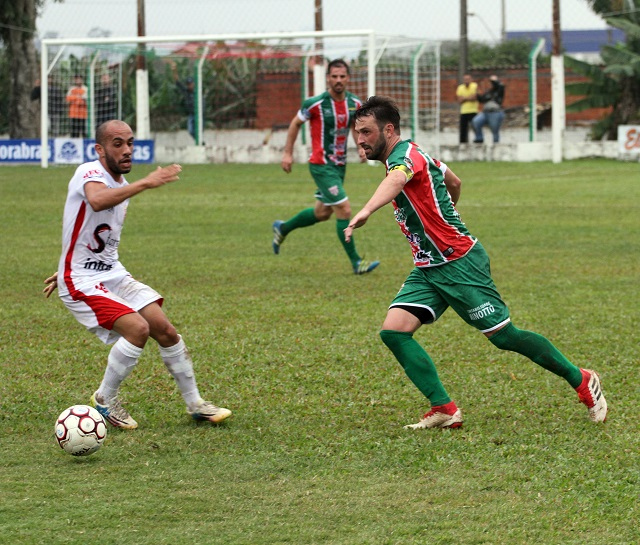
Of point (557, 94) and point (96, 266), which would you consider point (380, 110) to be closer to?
point (96, 266)

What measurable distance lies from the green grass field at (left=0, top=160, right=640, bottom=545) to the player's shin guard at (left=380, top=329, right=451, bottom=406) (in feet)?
0.65

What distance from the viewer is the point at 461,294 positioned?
18.3ft

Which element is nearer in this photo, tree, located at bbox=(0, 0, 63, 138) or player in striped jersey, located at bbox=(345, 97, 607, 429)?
player in striped jersey, located at bbox=(345, 97, 607, 429)

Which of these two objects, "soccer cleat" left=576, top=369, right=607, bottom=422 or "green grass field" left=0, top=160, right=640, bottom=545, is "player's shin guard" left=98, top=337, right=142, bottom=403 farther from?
"soccer cleat" left=576, top=369, right=607, bottom=422

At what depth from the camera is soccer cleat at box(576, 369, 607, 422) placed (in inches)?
225

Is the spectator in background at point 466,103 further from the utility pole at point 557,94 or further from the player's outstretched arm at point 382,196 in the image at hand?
the player's outstretched arm at point 382,196

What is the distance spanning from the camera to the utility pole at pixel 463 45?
117ft

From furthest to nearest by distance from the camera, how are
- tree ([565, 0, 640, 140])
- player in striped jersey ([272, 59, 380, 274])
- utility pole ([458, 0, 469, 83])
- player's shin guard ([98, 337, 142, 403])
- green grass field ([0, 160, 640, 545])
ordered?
utility pole ([458, 0, 469, 83]), tree ([565, 0, 640, 140]), player in striped jersey ([272, 59, 380, 274]), player's shin guard ([98, 337, 142, 403]), green grass field ([0, 160, 640, 545])

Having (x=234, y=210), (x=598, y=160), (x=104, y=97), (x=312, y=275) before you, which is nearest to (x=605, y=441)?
(x=312, y=275)

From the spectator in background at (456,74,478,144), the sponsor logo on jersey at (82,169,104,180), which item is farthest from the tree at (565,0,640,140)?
the sponsor logo on jersey at (82,169,104,180)

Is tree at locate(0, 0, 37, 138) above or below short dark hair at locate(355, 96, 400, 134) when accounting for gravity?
above

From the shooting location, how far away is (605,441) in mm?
5387

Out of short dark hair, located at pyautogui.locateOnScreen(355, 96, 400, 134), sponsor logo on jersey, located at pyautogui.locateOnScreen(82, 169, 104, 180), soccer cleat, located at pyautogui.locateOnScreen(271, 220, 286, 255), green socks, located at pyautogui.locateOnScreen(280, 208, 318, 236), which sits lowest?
soccer cleat, located at pyautogui.locateOnScreen(271, 220, 286, 255)

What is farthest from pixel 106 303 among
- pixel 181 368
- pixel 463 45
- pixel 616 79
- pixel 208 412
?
pixel 463 45
